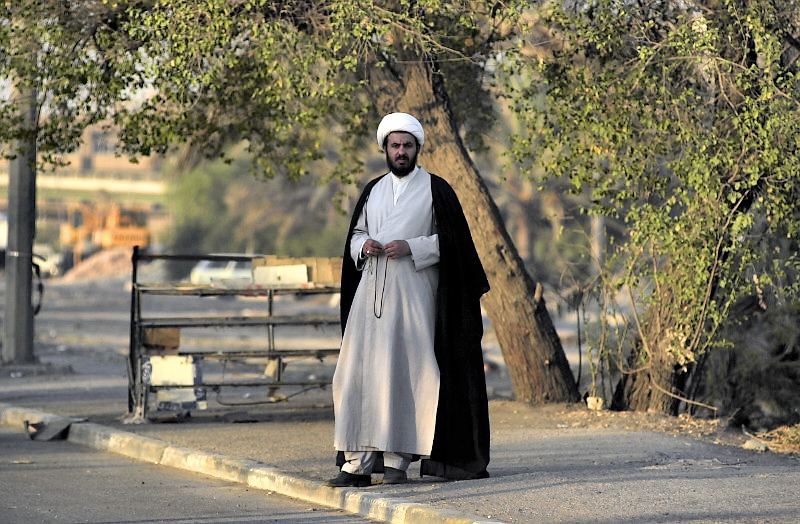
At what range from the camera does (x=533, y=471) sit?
8773 millimetres

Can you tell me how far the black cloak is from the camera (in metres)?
8.16

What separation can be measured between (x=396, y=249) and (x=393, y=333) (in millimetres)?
477

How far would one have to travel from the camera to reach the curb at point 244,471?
24.2 ft

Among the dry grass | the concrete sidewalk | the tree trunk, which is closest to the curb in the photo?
the concrete sidewalk

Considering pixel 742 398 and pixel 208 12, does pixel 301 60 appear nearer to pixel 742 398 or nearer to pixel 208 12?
pixel 208 12

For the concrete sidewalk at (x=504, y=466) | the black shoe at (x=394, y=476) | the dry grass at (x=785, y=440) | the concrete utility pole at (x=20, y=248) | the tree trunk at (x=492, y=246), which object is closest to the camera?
the concrete sidewalk at (x=504, y=466)

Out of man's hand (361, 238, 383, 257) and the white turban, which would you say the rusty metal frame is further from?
the white turban

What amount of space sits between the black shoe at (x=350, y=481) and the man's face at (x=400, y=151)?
1748mm

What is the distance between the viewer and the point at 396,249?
7.99 m

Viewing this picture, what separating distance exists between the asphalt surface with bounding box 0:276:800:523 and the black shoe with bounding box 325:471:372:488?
8 cm

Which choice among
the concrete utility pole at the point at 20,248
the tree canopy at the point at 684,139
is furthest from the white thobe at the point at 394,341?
the concrete utility pole at the point at 20,248

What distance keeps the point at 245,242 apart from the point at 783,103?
60.6m

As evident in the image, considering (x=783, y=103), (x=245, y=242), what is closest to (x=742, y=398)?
(x=783, y=103)

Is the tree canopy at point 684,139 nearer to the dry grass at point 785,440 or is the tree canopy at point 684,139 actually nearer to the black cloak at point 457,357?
the dry grass at point 785,440
